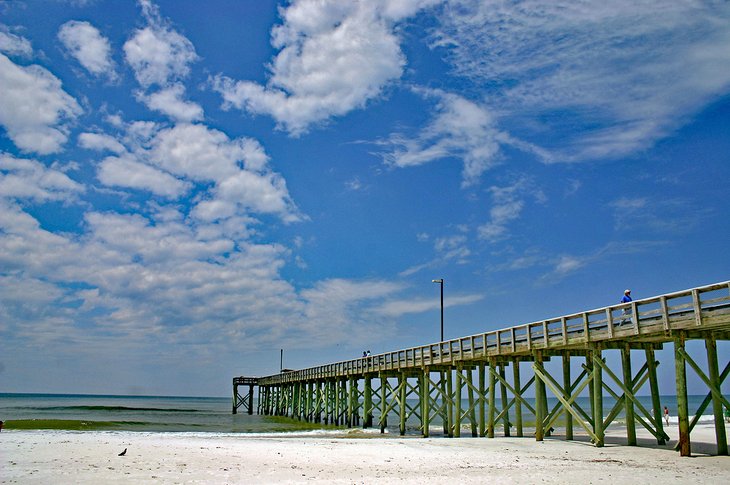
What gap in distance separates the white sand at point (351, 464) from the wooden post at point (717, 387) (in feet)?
1.91

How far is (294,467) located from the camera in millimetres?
12984

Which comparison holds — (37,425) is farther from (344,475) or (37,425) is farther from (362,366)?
(344,475)

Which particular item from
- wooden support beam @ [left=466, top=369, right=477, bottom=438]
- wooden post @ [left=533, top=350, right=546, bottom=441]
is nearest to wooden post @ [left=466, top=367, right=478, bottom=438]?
wooden support beam @ [left=466, top=369, right=477, bottom=438]

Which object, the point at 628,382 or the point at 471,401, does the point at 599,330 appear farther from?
the point at 471,401

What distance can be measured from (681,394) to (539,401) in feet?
19.2

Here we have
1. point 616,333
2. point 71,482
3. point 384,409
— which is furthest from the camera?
point 384,409

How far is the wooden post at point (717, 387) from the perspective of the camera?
15242mm

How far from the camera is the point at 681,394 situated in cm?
1529

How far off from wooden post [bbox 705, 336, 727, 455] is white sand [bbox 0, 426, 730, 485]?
1.91ft

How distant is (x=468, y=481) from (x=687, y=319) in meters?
7.96

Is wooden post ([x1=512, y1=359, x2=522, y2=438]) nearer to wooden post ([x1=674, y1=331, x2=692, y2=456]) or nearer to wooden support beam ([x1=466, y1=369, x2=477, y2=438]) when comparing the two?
wooden support beam ([x1=466, y1=369, x2=477, y2=438])

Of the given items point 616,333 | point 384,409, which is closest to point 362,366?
point 384,409

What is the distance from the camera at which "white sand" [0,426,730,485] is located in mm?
11414

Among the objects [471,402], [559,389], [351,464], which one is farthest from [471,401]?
[351,464]
